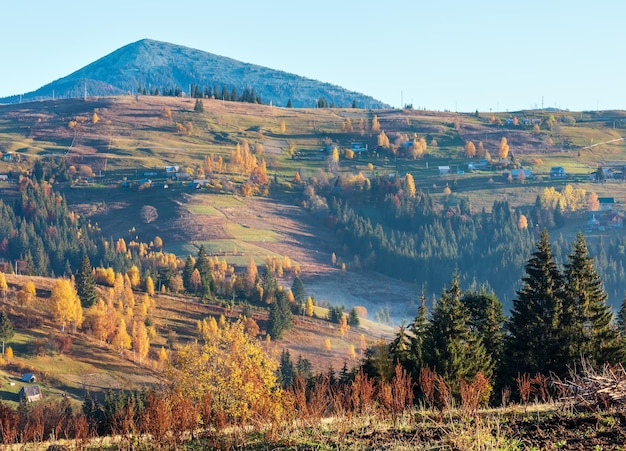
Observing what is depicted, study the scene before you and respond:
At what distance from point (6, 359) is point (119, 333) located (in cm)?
2139

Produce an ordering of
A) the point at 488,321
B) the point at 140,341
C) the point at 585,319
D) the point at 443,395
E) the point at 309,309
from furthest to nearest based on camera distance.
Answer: the point at 309,309
the point at 140,341
the point at 488,321
the point at 585,319
the point at 443,395

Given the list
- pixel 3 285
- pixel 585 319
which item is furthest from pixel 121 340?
pixel 585 319

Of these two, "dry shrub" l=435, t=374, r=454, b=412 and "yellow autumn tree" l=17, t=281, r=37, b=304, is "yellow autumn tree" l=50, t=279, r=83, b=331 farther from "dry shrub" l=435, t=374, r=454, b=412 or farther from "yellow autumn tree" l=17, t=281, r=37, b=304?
"dry shrub" l=435, t=374, r=454, b=412

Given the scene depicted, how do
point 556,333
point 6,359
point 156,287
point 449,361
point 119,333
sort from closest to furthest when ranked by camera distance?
point 449,361 → point 556,333 → point 6,359 → point 119,333 → point 156,287

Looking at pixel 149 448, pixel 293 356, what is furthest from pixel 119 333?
pixel 149 448

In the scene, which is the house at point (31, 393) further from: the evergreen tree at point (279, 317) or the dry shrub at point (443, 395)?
the dry shrub at point (443, 395)

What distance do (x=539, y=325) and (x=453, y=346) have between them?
768 centimetres

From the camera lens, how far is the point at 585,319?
172 ft

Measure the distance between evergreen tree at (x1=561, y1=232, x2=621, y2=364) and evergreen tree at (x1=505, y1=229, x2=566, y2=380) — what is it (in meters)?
0.72

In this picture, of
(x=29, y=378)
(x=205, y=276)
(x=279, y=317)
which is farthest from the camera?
(x=205, y=276)

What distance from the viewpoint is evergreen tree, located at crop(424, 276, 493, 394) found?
4888 cm

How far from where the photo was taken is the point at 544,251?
181 ft

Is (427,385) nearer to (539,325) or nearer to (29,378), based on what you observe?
(539,325)

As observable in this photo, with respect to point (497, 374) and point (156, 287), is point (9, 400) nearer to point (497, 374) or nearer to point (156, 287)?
point (156, 287)
